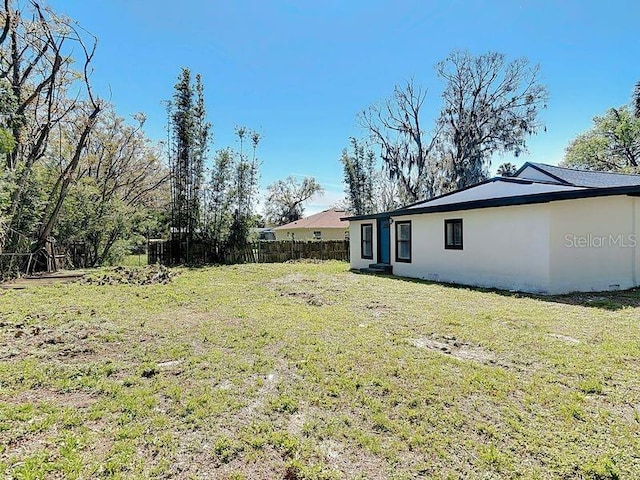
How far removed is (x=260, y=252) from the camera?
51.3 ft

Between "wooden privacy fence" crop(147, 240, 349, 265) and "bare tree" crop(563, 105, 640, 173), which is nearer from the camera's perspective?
"wooden privacy fence" crop(147, 240, 349, 265)

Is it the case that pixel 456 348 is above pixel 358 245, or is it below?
below

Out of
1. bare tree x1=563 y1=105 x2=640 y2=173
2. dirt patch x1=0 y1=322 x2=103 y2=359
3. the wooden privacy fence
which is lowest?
dirt patch x1=0 y1=322 x2=103 y2=359

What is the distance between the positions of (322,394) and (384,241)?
9335 millimetres

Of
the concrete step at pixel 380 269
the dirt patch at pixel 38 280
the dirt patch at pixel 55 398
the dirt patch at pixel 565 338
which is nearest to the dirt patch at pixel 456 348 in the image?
the dirt patch at pixel 565 338

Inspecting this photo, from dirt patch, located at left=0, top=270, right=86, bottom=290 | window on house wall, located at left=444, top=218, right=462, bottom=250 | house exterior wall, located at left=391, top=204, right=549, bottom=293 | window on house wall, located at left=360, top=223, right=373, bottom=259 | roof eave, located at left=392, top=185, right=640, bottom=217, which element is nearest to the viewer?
roof eave, located at left=392, top=185, right=640, bottom=217

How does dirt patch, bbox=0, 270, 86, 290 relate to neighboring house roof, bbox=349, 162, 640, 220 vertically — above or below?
below

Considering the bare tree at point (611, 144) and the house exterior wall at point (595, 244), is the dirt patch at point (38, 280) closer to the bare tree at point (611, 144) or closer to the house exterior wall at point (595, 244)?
the house exterior wall at point (595, 244)

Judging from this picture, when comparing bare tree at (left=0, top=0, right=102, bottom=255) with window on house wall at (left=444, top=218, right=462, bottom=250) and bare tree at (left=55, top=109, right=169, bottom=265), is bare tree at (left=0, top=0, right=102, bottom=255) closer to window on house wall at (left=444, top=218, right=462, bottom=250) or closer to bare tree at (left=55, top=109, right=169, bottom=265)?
bare tree at (left=55, top=109, right=169, bottom=265)

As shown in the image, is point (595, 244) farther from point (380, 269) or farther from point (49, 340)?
point (49, 340)

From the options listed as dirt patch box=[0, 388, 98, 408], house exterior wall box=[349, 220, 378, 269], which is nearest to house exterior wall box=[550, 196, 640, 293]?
house exterior wall box=[349, 220, 378, 269]

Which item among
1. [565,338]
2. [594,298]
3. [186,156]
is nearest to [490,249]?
[594,298]

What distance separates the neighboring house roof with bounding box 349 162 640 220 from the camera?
662cm

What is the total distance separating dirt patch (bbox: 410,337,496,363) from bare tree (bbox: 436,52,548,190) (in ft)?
59.8
